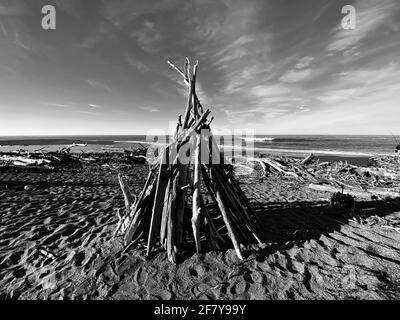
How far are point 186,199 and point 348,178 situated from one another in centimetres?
1004

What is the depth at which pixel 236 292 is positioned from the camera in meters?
2.82

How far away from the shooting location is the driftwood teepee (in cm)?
356

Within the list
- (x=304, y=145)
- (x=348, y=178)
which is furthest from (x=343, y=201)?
(x=304, y=145)

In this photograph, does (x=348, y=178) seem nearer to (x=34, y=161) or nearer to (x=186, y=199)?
(x=186, y=199)

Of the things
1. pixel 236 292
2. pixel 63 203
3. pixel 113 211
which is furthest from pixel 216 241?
pixel 63 203

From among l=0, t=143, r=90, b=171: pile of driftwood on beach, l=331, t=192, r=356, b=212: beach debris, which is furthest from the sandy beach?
l=0, t=143, r=90, b=171: pile of driftwood on beach

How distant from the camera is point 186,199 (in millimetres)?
3951

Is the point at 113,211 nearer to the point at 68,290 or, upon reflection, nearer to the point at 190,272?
the point at 68,290

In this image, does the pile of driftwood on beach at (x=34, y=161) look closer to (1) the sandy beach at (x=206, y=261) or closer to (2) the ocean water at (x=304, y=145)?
(1) the sandy beach at (x=206, y=261)

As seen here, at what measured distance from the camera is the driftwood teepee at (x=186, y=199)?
140 inches

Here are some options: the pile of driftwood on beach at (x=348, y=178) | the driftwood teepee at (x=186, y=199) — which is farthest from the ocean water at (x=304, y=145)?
the driftwood teepee at (x=186, y=199)

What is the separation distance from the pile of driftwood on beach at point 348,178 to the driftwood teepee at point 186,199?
498cm
